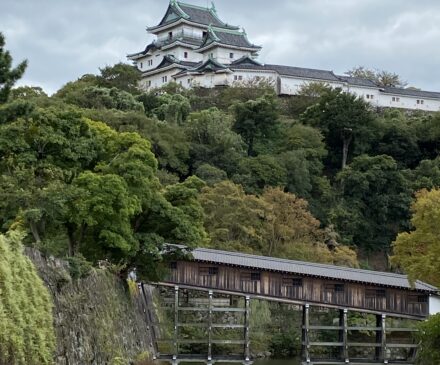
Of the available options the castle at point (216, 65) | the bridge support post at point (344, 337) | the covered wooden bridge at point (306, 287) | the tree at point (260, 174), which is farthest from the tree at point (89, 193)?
the castle at point (216, 65)

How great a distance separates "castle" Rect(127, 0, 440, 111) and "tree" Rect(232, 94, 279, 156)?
10461 millimetres

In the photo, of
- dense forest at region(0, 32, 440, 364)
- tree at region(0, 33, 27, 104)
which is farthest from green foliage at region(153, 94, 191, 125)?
tree at region(0, 33, 27, 104)

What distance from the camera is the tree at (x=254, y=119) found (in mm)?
49094

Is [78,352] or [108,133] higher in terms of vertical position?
[108,133]

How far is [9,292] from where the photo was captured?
35.0 ft

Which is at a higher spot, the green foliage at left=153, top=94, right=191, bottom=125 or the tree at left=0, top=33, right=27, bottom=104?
the green foliage at left=153, top=94, right=191, bottom=125

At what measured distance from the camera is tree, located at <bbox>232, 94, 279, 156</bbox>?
49094 millimetres

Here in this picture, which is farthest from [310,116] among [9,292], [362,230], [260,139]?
[9,292]

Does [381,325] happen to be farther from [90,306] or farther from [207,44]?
[207,44]

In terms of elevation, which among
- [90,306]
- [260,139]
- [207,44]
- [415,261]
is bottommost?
[90,306]

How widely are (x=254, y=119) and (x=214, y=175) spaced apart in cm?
1030

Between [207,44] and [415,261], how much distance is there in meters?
46.8

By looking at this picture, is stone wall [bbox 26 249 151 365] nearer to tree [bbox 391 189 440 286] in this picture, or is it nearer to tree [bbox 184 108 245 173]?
tree [bbox 391 189 440 286]

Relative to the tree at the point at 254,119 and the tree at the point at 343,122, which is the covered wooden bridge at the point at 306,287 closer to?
the tree at the point at 254,119
